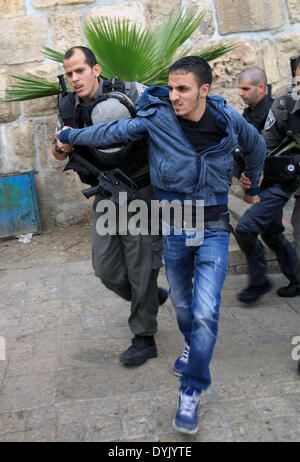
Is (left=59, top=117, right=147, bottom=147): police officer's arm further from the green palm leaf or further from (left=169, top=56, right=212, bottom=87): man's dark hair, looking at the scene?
the green palm leaf

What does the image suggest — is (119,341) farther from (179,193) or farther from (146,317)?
(179,193)

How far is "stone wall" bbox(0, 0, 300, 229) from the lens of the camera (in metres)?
5.51

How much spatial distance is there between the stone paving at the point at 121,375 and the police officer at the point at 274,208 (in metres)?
0.19

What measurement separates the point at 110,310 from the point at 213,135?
1847 mm

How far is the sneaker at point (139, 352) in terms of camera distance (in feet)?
9.84

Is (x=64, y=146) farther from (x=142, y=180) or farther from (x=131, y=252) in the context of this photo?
(x=131, y=252)

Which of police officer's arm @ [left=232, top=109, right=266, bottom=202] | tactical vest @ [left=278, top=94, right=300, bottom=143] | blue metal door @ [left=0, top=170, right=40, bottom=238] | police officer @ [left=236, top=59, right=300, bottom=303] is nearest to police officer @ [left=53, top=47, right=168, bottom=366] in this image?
police officer's arm @ [left=232, top=109, right=266, bottom=202]

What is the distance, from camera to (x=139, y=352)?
9.98 feet

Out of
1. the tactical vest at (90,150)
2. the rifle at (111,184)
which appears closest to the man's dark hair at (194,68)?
the tactical vest at (90,150)

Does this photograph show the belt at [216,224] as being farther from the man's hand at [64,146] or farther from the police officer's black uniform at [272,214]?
the police officer's black uniform at [272,214]

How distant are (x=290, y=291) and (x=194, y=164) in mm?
1999

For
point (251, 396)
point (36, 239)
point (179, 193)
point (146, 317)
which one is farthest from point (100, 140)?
point (36, 239)

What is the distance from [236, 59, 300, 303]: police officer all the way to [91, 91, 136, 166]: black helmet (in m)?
0.76
